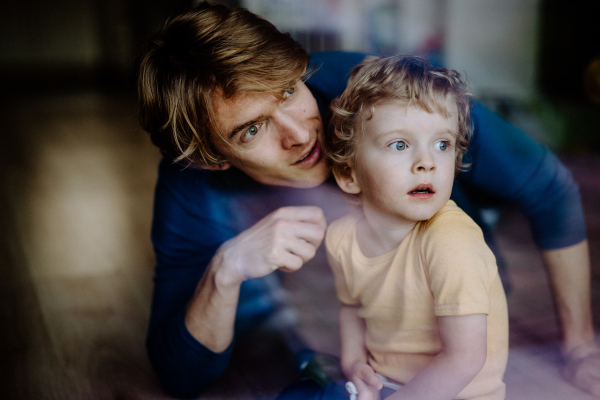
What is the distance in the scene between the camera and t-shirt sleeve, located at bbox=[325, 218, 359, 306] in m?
0.58

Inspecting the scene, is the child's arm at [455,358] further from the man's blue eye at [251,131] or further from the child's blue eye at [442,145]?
the man's blue eye at [251,131]

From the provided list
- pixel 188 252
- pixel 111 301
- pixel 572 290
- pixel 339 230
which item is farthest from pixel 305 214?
pixel 111 301

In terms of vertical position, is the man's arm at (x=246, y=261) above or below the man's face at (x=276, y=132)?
below

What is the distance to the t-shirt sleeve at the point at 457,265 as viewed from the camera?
1.41 ft

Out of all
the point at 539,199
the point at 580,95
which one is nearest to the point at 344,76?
the point at 539,199

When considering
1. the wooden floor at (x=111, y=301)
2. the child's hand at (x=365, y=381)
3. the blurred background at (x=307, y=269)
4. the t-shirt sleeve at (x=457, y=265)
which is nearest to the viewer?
the t-shirt sleeve at (x=457, y=265)

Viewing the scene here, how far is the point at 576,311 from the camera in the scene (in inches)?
24.8

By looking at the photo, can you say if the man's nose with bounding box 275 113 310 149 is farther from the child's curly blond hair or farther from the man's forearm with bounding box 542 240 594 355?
the man's forearm with bounding box 542 240 594 355

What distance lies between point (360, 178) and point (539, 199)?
0.88ft

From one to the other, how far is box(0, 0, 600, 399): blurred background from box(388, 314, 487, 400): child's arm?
17cm

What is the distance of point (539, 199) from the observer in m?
0.61

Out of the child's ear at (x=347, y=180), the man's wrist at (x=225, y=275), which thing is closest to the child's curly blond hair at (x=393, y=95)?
the child's ear at (x=347, y=180)

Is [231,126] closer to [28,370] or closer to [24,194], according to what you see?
[28,370]

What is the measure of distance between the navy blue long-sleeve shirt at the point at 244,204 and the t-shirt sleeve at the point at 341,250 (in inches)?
1.0
